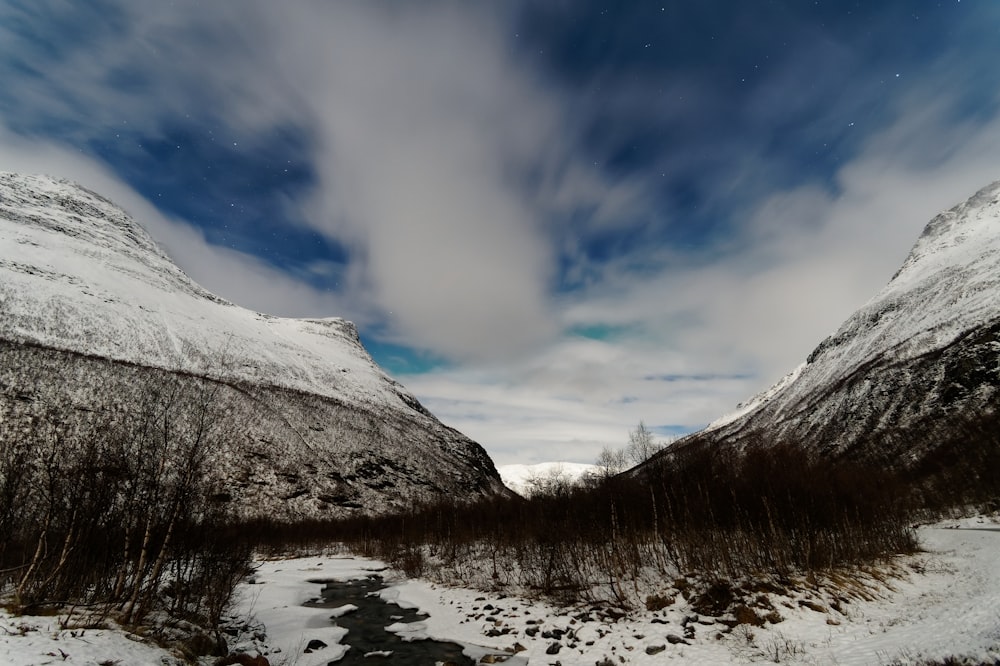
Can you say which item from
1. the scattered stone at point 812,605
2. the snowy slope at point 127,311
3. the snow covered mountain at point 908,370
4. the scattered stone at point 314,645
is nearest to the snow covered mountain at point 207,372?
the snowy slope at point 127,311

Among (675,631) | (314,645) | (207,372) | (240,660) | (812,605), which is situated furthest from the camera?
(207,372)

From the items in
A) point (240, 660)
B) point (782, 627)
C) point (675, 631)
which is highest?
point (782, 627)

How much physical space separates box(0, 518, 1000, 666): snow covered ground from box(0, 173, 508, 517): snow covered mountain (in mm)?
44876

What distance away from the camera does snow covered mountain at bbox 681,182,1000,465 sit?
8325 cm

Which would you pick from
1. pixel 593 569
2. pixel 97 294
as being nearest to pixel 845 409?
pixel 593 569

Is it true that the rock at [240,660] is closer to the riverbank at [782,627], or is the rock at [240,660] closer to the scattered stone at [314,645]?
the riverbank at [782,627]

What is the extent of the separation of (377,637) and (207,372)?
10303 centimetres

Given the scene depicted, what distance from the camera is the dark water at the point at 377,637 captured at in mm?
15695

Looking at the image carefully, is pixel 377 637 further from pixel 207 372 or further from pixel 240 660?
pixel 207 372

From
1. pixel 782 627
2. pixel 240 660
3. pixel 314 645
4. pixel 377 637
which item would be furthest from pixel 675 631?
pixel 240 660

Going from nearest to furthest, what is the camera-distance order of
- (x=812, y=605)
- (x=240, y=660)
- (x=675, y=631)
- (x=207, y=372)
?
(x=240, y=660), (x=675, y=631), (x=812, y=605), (x=207, y=372)

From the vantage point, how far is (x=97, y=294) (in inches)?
4247

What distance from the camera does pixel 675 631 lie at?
15.0 meters

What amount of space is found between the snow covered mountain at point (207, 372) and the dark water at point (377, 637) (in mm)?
35087
